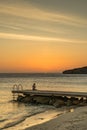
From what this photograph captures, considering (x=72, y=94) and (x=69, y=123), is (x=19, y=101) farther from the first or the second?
(x=69, y=123)

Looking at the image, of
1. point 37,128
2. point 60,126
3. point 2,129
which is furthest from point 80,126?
point 2,129

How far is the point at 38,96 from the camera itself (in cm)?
3894

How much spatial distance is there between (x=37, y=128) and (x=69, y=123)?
181 centimetres

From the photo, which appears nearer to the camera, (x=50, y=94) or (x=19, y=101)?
(x=50, y=94)

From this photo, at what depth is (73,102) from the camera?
35.6m

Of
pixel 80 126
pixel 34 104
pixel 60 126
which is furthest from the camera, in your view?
pixel 34 104

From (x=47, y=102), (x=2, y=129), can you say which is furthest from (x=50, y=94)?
(x=2, y=129)

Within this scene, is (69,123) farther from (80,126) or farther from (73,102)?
(73,102)

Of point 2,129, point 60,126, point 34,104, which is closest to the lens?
point 60,126

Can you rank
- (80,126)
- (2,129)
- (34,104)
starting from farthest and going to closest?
(34,104)
(2,129)
(80,126)

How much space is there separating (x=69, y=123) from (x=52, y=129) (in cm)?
121

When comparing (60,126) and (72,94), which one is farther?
(72,94)

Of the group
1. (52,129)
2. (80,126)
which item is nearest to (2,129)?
(52,129)

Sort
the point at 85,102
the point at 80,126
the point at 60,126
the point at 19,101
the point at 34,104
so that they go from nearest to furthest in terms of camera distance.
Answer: the point at 80,126 < the point at 60,126 < the point at 85,102 < the point at 34,104 < the point at 19,101
